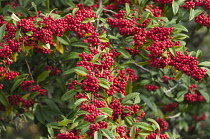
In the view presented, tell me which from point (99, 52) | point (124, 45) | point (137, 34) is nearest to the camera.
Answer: point (99, 52)

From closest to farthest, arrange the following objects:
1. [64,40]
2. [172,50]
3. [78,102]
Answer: [78,102] → [172,50] → [64,40]

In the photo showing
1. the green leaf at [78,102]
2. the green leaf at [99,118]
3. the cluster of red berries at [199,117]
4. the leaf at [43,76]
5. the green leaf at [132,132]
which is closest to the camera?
the green leaf at [99,118]

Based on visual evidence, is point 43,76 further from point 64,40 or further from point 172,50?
point 172,50

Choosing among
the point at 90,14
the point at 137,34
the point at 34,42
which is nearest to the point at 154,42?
the point at 137,34

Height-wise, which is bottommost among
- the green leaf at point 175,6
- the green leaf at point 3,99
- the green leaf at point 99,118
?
the green leaf at point 3,99

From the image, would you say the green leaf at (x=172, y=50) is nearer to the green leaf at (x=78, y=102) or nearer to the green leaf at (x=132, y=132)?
the green leaf at (x=132, y=132)

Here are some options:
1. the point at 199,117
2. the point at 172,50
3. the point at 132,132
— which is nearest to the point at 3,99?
the point at 132,132

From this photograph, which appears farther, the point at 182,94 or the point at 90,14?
the point at 182,94

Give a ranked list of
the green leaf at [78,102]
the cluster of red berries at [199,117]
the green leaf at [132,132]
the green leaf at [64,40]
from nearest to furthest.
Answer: the green leaf at [78,102]
the green leaf at [132,132]
the green leaf at [64,40]
the cluster of red berries at [199,117]

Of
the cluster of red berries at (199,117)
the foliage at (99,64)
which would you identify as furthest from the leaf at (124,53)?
the cluster of red berries at (199,117)

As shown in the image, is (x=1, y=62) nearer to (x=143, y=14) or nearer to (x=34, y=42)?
(x=34, y=42)

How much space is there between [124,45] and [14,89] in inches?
47.0

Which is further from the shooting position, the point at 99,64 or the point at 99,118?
the point at 99,64

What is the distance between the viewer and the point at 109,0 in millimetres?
4648
